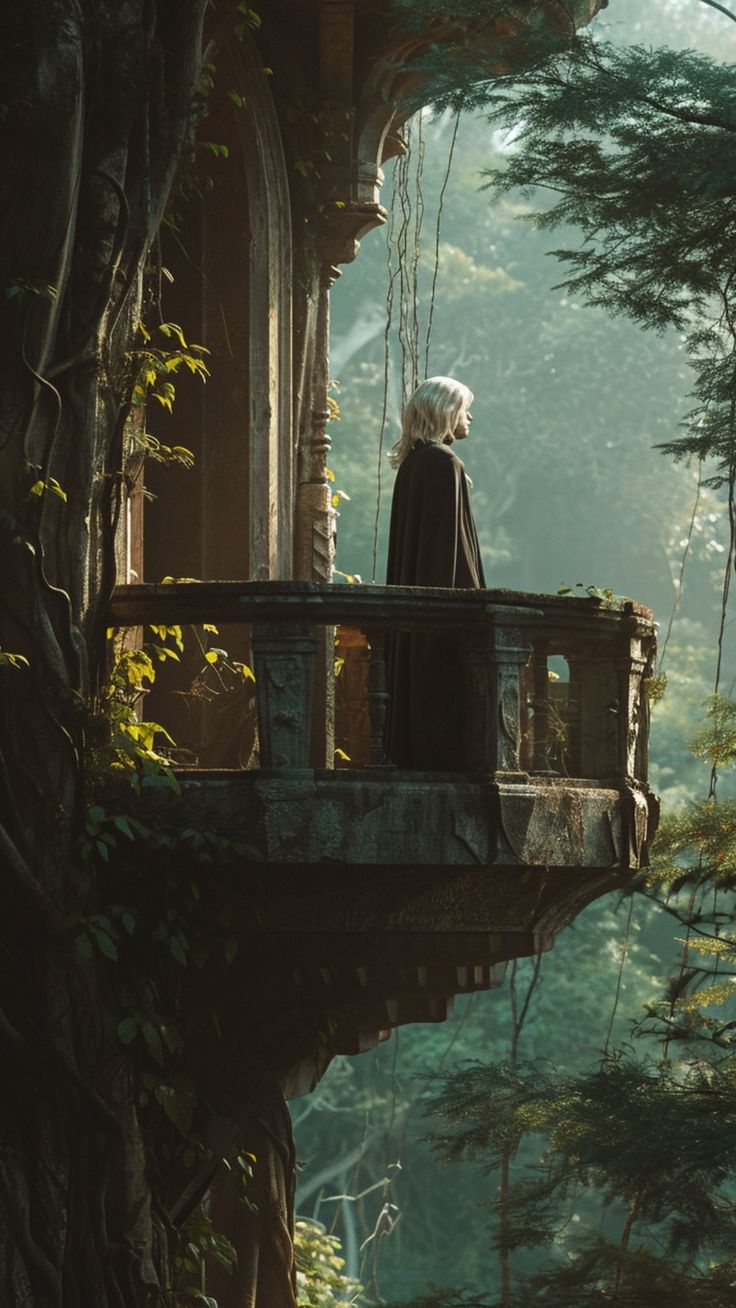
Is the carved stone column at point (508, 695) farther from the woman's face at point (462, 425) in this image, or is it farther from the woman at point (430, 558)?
the woman's face at point (462, 425)

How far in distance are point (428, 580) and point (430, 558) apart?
0.34ft

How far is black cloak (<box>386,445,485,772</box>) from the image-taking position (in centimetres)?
901

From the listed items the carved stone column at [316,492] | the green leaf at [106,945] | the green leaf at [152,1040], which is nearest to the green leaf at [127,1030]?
the green leaf at [152,1040]

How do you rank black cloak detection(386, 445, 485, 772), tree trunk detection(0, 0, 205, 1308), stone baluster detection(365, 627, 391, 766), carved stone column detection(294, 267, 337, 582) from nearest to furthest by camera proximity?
tree trunk detection(0, 0, 205, 1308), stone baluster detection(365, 627, 391, 766), black cloak detection(386, 445, 485, 772), carved stone column detection(294, 267, 337, 582)

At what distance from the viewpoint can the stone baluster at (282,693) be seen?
8.23 m

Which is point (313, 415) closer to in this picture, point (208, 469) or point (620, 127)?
point (208, 469)

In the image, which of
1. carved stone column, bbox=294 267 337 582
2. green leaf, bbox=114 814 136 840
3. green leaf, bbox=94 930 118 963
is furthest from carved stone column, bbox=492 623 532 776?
carved stone column, bbox=294 267 337 582

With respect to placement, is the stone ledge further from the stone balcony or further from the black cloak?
the black cloak

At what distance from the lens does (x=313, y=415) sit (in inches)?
452

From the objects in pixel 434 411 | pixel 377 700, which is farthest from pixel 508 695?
pixel 434 411

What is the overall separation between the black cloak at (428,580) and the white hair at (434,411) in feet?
0.19

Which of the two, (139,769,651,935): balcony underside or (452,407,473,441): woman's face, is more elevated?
(452,407,473,441): woman's face

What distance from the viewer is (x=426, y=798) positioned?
8.39 meters

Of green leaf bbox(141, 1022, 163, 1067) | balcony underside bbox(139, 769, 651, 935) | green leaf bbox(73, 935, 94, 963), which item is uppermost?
balcony underside bbox(139, 769, 651, 935)
